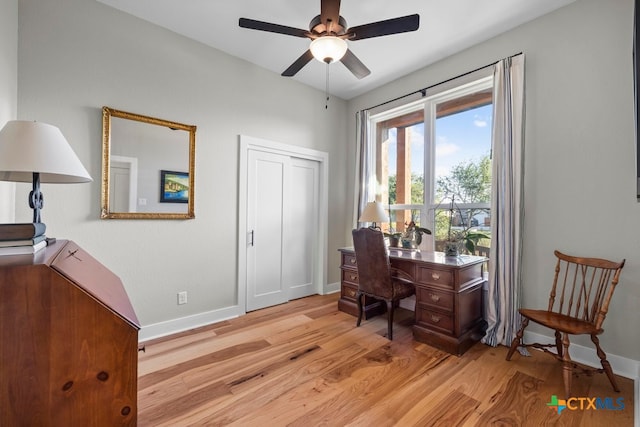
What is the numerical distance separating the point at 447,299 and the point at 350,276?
46.7 inches

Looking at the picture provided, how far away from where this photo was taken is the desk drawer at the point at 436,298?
241cm

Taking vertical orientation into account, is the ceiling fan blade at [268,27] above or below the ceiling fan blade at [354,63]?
above

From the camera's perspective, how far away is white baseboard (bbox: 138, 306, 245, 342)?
2.57 meters

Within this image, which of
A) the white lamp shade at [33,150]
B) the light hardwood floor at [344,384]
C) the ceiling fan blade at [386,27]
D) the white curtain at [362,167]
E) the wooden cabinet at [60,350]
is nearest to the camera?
the wooden cabinet at [60,350]

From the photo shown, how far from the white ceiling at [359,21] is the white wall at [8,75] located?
730 millimetres

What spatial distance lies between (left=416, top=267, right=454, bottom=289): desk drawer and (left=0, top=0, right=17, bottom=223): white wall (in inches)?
123

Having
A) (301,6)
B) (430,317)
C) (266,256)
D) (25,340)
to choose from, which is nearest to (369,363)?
(430,317)

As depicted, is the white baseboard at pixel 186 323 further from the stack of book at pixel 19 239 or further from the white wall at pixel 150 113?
the stack of book at pixel 19 239

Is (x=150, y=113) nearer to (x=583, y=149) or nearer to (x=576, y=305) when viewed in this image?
(x=583, y=149)

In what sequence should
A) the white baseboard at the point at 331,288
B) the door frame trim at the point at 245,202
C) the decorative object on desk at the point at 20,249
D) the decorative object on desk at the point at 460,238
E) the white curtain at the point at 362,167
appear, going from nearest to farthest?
the decorative object on desk at the point at 20,249 → the decorative object on desk at the point at 460,238 → the door frame trim at the point at 245,202 → the white curtain at the point at 362,167 → the white baseboard at the point at 331,288

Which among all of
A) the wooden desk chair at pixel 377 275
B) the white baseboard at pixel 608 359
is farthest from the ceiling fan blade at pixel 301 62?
the white baseboard at pixel 608 359

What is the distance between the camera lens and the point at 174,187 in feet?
8.87

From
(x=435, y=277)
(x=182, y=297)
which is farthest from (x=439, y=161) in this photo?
(x=182, y=297)

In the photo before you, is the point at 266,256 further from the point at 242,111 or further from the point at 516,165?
the point at 516,165
